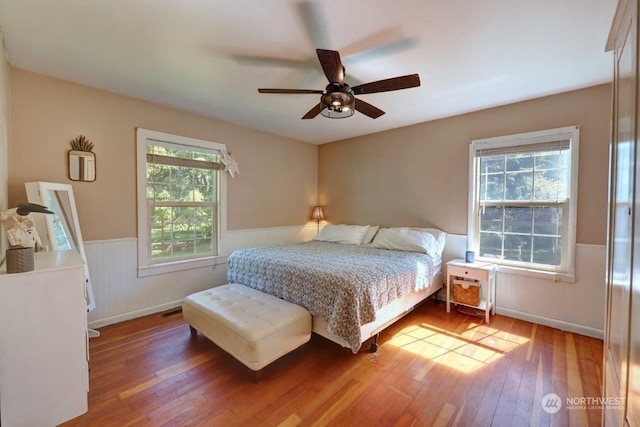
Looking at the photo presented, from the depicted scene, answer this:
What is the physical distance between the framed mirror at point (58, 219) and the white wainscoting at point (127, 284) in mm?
154

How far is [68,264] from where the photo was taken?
1501mm

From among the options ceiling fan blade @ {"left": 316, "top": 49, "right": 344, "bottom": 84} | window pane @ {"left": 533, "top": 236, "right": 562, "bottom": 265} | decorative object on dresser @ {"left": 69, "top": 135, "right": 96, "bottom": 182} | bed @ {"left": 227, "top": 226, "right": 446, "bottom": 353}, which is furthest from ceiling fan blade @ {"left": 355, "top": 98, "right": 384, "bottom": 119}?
decorative object on dresser @ {"left": 69, "top": 135, "right": 96, "bottom": 182}

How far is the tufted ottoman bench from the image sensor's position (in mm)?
1787

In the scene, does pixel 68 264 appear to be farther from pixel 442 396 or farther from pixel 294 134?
pixel 294 134

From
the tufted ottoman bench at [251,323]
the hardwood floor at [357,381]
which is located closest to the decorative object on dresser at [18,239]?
the hardwood floor at [357,381]

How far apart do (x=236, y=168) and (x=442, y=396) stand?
3.34 metres

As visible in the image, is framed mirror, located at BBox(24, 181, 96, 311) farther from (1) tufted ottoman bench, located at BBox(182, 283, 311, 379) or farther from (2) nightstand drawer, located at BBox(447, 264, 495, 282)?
(2) nightstand drawer, located at BBox(447, 264, 495, 282)

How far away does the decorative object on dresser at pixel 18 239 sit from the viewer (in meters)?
1.30

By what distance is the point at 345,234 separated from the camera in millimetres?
3865

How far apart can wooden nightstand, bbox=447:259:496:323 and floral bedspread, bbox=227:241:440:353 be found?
22 cm

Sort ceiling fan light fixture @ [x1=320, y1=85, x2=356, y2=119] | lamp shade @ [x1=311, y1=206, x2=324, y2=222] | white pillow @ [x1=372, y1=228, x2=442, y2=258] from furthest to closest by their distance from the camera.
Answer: lamp shade @ [x1=311, y1=206, x2=324, y2=222] < white pillow @ [x1=372, y1=228, x2=442, y2=258] < ceiling fan light fixture @ [x1=320, y1=85, x2=356, y2=119]

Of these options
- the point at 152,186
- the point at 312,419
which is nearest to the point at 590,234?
the point at 312,419

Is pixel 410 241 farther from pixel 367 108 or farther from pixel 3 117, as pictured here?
pixel 3 117

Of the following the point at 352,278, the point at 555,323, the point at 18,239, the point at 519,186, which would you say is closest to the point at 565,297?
the point at 555,323
